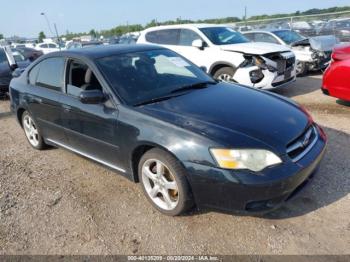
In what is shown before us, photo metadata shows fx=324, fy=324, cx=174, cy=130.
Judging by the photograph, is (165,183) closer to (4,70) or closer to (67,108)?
(67,108)

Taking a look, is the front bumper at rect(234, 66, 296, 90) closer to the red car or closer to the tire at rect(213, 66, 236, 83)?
the tire at rect(213, 66, 236, 83)

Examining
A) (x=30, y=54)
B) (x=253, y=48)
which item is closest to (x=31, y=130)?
(x=253, y=48)

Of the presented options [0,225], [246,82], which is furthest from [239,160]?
[246,82]

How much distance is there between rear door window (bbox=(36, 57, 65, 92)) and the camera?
4016mm

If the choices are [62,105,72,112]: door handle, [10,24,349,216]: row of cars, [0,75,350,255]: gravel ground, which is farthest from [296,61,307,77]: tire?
[62,105,72,112]: door handle

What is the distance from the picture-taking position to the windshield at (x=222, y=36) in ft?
25.7

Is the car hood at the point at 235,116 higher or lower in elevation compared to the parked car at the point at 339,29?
higher

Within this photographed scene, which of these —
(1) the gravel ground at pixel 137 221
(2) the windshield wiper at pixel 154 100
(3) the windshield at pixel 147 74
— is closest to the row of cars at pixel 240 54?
(3) the windshield at pixel 147 74

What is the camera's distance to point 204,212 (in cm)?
312

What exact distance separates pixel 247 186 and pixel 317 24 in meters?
20.4

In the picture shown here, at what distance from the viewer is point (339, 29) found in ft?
52.1

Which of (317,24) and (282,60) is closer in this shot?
(282,60)

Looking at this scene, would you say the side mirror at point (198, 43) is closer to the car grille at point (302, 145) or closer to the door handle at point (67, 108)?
the door handle at point (67, 108)

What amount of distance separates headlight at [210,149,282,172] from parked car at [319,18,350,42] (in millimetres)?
14955
